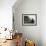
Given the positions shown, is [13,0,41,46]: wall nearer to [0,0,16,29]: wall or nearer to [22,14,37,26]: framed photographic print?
[22,14,37,26]: framed photographic print

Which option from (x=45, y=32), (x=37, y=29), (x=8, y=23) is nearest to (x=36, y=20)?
(x=37, y=29)

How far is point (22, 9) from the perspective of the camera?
18.9 ft

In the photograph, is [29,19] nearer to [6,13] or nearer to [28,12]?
[28,12]

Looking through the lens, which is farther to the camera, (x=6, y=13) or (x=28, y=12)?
(x=28, y=12)

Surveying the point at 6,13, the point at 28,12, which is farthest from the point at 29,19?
the point at 6,13

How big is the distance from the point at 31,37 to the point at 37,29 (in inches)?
20.4

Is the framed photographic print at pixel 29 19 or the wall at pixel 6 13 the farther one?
the framed photographic print at pixel 29 19

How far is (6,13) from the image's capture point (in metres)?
4.49

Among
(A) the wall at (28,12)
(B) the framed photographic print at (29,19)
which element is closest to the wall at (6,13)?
(A) the wall at (28,12)

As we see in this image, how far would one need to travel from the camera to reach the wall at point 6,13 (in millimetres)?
4422

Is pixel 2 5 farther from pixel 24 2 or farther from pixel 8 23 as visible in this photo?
pixel 24 2

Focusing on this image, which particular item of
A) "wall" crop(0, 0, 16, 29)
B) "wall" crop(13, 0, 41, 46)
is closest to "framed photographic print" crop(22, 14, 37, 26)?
"wall" crop(13, 0, 41, 46)

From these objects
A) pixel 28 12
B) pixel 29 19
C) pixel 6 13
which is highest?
pixel 28 12

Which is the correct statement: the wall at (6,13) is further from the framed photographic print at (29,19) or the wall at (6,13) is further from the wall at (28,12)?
the framed photographic print at (29,19)
